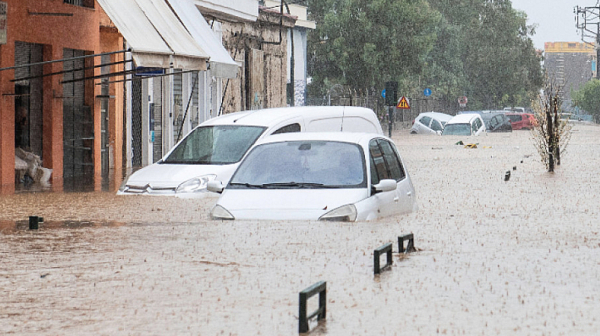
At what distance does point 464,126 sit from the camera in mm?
53906

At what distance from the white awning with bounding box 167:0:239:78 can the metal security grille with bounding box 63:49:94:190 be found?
213cm

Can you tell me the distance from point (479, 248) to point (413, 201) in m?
2.52

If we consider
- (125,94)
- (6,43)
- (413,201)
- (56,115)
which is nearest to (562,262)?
(413,201)

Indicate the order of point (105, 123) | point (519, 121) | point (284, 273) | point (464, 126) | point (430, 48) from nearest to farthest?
point (284, 273) → point (105, 123) → point (464, 126) → point (430, 48) → point (519, 121)

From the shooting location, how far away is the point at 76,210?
14648mm

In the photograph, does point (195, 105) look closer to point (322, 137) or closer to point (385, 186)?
point (322, 137)

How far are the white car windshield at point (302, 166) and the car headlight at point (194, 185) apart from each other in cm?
311

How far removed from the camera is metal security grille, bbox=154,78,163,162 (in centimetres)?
2909

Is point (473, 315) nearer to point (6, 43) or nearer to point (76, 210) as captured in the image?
point (76, 210)

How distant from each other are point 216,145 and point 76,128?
25.8 ft

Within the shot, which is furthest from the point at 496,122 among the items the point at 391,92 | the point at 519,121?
the point at 391,92

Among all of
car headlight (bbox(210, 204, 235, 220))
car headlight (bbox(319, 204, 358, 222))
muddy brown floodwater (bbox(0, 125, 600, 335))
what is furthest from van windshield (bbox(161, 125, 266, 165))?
car headlight (bbox(319, 204, 358, 222))

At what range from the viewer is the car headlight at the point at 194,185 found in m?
15.0

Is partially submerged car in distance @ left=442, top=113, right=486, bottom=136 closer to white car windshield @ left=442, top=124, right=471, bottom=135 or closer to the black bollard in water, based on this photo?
white car windshield @ left=442, top=124, right=471, bottom=135
